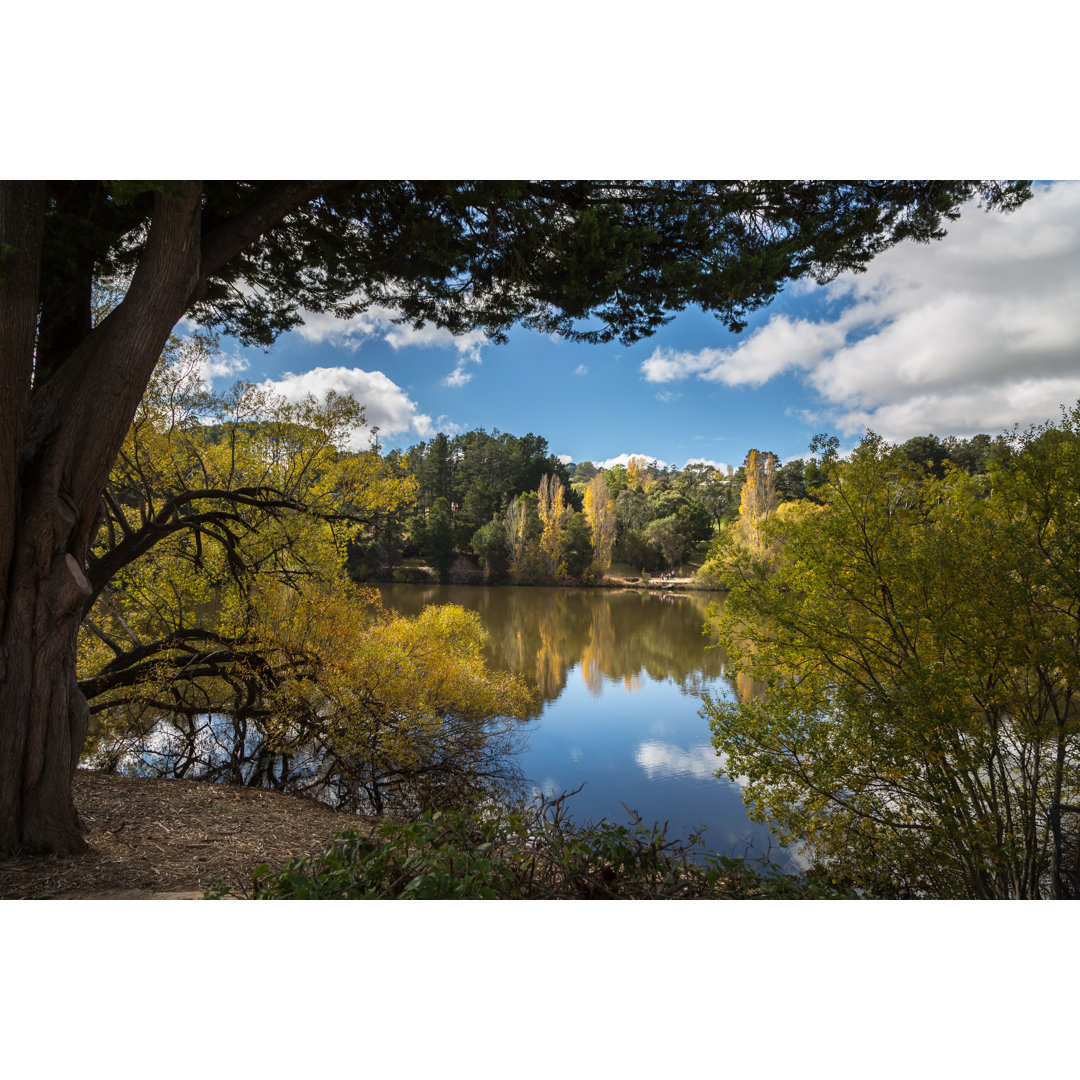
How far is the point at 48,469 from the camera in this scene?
2422mm

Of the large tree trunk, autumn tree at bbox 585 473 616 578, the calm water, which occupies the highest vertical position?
autumn tree at bbox 585 473 616 578

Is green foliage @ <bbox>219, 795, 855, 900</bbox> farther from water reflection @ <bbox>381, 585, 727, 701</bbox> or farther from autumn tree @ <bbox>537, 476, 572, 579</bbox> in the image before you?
autumn tree @ <bbox>537, 476, 572, 579</bbox>

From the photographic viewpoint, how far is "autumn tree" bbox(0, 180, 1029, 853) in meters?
2.39

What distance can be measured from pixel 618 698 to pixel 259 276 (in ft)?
24.6

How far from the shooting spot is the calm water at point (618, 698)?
6363mm

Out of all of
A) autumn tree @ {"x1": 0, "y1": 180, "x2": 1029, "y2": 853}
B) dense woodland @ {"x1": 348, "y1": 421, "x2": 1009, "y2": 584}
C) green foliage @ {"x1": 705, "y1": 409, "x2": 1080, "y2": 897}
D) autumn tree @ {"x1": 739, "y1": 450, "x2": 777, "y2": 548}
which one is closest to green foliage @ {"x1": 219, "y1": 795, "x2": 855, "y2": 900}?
green foliage @ {"x1": 705, "y1": 409, "x2": 1080, "y2": 897}

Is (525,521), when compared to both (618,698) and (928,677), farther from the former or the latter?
(928,677)

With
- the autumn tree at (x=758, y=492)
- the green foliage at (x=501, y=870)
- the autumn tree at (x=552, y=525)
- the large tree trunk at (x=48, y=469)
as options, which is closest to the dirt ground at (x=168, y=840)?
the large tree trunk at (x=48, y=469)

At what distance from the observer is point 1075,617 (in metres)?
3.06

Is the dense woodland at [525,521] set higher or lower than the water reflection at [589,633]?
higher

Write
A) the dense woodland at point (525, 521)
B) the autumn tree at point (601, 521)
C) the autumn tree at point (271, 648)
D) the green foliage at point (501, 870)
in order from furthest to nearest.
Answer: the autumn tree at point (601, 521), the dense woodland at point (525, 521), the autumn tree at point (271, 648), the green foliage at point (501, 870)

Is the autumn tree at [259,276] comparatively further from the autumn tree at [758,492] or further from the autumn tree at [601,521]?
the autumn tree at [601,521]

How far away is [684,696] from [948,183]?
7.56 meters

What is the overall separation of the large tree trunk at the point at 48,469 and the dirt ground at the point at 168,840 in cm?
24
